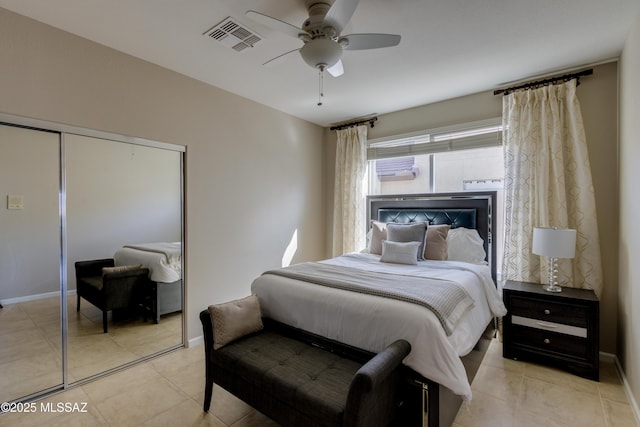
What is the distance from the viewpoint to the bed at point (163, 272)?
2881 mm

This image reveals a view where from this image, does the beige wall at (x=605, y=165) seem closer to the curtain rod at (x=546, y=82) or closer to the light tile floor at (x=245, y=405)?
the curtain rod at (x=546, y=82)

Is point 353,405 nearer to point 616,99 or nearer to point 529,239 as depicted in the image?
point 529,239

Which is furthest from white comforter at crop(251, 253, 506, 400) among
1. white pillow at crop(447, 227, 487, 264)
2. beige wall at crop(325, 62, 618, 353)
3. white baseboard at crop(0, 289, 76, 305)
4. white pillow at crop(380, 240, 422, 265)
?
white baseboard at crop(0, 289, 76, 305)

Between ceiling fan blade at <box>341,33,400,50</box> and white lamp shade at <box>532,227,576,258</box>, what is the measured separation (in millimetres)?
2067

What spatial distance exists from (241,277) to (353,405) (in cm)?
253

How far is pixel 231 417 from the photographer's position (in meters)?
2.00

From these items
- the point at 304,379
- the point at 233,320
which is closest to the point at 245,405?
the point at 233,320

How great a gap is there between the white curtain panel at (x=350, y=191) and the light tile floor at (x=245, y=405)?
230 cm

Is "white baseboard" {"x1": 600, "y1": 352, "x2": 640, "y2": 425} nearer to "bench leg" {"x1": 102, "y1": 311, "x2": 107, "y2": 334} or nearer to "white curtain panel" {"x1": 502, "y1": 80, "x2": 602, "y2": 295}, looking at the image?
"white curtain panel" {"x1": 502, "y1": 80, "x2": 602, "y2": 295}

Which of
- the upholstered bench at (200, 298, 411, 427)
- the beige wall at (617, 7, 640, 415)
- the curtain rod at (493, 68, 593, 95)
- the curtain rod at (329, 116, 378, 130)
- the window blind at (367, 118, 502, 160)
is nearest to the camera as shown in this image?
the upholstered bench at (200, 298, 411, 427)

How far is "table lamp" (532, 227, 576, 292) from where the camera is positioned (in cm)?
251

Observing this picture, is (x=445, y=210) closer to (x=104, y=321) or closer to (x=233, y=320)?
(x=233, y=320)

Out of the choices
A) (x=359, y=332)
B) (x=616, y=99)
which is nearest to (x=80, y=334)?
(x=359, y=332)

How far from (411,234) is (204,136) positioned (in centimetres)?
252
